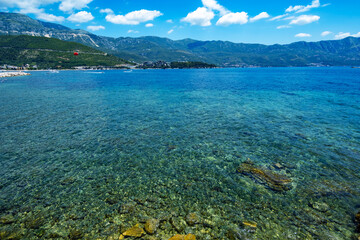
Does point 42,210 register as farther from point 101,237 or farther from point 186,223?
point 186,223

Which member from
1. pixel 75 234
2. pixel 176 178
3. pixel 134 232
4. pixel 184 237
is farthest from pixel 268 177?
pixel 75 234

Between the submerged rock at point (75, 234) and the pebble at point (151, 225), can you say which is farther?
the pebble at point (151, 225)

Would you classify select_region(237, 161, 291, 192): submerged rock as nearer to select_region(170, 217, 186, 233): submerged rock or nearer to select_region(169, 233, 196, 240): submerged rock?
select_region(170, 217, 186, 233): submerged rock

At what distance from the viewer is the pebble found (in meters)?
10.7

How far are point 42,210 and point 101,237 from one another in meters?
5.49

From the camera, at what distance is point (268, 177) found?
15.9m

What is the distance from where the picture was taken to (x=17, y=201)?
42.5ft

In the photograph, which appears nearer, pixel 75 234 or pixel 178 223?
pixel 75 234

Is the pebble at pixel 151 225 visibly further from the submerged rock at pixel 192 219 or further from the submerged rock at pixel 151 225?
the submerged rock at pixel 192 219

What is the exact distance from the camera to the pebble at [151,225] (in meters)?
Answer: 10.7

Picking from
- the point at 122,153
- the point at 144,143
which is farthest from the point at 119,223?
the point at 144,143

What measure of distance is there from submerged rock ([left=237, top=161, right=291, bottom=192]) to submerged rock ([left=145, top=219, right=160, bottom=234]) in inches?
378

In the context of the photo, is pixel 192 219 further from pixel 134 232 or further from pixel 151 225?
pixel 134 232

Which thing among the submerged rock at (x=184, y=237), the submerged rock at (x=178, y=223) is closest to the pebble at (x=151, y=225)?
the submerged rock at (x=178, y=223)
